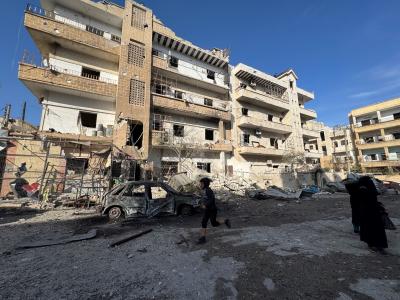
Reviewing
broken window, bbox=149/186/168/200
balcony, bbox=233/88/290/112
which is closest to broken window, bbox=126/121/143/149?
broken window, bbox=149/186/168/200

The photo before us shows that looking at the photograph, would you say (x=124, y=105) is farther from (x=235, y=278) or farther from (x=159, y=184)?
(x=235, y=278)

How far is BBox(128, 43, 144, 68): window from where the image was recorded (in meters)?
15.5

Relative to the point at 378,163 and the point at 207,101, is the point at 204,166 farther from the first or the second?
the point at 378,163

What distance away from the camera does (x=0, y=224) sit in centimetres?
651

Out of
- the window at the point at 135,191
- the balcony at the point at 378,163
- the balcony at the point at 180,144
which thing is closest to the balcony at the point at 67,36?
the balcony at the point at 180,144

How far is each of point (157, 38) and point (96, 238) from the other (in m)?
18.3

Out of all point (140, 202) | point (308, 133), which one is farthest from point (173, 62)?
point (308, 133)

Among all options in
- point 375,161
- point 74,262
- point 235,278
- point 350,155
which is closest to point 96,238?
point 74,262

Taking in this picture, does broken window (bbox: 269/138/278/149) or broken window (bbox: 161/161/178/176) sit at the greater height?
broken window (bbox: 269/138/278/149)

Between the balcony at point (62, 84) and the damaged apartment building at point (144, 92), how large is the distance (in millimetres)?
53

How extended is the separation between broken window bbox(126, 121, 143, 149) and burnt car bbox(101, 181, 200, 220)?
729 cm

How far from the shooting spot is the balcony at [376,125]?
Result: 30.1 metres

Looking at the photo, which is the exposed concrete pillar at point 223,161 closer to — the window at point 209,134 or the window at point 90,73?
the window at point 209,134

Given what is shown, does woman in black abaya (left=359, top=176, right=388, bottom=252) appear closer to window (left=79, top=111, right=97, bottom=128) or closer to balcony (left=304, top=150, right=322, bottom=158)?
window (left=79, top=111, right=97, bottom=128)
